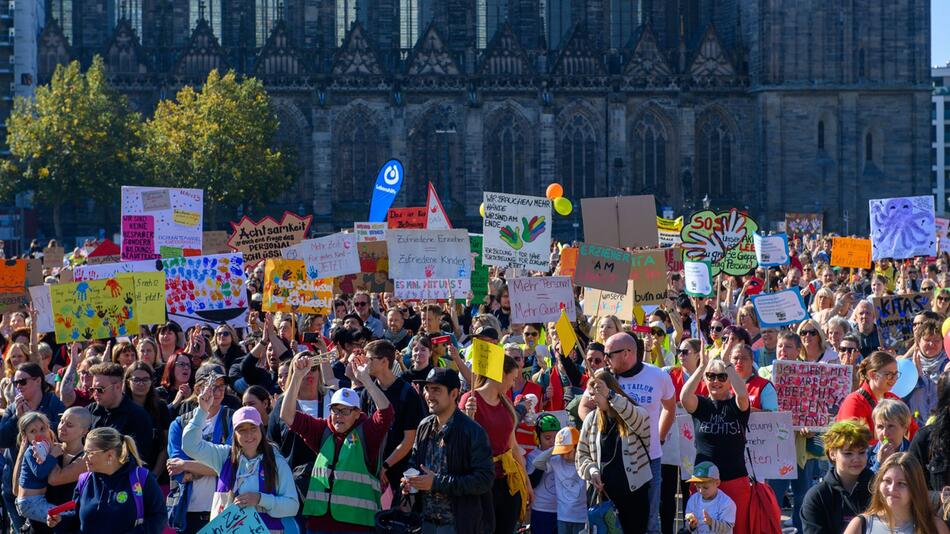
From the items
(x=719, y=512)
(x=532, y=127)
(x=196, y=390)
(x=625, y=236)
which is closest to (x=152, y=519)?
(x=196, y=390)

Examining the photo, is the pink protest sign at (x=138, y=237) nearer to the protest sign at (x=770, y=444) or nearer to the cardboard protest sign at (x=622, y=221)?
the cardboard protest sign at (x=622, y=221)

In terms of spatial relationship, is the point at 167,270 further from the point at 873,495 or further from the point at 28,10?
the point at 28,10

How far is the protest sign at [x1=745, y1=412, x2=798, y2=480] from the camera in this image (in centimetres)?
1109

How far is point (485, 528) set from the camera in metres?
9.59

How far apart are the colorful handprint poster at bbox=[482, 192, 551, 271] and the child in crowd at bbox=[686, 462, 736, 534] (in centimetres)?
846

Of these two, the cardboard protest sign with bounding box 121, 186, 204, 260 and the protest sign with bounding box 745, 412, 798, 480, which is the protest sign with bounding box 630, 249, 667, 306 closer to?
the cardboard protest sign with bounding box 121, 186, 204, 260

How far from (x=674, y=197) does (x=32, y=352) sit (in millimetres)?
45973

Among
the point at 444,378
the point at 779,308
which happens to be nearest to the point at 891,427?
the point at 444,378

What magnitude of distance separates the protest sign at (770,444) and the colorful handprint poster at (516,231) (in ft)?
25.4

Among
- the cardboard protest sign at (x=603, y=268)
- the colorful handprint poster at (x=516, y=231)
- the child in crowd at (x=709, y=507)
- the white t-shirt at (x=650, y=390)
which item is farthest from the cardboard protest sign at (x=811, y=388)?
the colorful handprint poster at (x=516, y=231)

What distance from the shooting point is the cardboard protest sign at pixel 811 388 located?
11.9 meters

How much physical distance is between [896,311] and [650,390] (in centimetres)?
698

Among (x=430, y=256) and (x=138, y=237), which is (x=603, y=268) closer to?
(x=430, y=256)

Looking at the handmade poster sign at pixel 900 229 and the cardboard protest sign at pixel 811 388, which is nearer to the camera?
the cardboard protest sign at pixel 811 388
